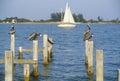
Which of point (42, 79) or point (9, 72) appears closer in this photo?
point (9, 72)

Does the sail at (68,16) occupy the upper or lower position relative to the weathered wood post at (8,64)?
upper

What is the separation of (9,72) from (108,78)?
10.5m

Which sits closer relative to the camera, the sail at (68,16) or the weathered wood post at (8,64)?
the weathered wood post at (8,64)

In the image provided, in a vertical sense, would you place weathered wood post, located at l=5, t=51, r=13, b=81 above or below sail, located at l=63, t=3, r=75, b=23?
below

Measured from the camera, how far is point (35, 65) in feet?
86.7

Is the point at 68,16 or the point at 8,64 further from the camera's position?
the point at 68,16

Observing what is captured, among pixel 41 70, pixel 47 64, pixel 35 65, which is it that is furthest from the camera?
pixel 47 64

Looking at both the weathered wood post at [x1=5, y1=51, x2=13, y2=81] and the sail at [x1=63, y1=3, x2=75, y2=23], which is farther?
the sail at [x1=63, y1=3, x2=75, y2=23]

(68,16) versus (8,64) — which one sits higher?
(68,16)

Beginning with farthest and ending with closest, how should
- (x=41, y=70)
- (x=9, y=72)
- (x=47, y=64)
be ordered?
(x=47, y=64) < (x=41, y=70) < (x=9, y=72)

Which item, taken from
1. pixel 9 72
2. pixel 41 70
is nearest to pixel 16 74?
pixel 41 70

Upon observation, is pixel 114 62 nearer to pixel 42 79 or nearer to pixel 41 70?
pixel 41 70

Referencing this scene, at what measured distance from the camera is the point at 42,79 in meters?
27.4

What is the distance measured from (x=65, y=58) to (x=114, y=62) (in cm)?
438
